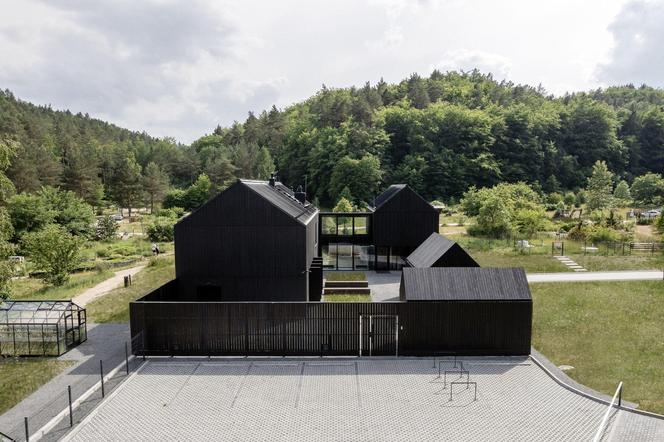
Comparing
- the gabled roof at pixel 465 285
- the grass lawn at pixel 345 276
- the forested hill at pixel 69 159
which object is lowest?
the grass lawn at pixel 345 276

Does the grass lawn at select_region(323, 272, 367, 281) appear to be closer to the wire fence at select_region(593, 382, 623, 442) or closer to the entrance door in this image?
the entrance door

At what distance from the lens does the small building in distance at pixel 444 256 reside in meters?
19.8

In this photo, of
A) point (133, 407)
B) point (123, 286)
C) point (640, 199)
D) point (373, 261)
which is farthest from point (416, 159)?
point (133, 407)

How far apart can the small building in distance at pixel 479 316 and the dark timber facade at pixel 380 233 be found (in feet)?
47.0

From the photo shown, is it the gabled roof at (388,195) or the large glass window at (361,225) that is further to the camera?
the large glass window at (361,225)

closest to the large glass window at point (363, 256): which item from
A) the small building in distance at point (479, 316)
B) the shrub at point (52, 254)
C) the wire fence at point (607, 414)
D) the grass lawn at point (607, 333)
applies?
the grass lawn at point (607, 333)

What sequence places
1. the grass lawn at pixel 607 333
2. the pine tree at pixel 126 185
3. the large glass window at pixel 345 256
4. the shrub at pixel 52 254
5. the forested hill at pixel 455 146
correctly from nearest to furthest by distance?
1. the grass lawn at pixel 607 333
2. the shrub at pixel 52 254
3. the large glass window at pixel 345 256
4. the pine tree at pixel 126 185
5. the forested hill at pixel 455 146

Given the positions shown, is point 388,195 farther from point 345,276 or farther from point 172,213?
point 172,213

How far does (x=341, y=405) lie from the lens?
11773 mm

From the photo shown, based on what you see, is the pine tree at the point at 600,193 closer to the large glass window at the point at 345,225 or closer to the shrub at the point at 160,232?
the large glass window at the point at 345,225

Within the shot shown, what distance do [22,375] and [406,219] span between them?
2248cm

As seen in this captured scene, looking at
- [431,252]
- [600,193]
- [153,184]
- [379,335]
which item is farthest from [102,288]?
[600,193]

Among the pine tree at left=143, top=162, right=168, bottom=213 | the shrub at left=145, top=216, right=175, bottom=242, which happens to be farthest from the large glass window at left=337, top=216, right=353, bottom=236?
the pine tree at left=143, top=162, right=168, bottom=213

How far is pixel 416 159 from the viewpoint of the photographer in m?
74.9
